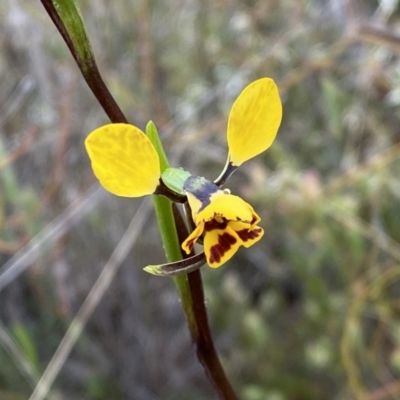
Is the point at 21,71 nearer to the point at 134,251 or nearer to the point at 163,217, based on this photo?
the point at 134,251

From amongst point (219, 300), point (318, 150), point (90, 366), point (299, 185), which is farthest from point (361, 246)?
point (90, 366)

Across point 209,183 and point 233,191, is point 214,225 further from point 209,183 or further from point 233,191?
point 233,191

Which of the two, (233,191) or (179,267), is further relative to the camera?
(233,191)

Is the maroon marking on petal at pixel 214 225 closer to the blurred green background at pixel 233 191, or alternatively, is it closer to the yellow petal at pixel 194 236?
the yellow petal at pixel 194 236

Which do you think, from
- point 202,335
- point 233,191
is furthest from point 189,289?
point 233,191

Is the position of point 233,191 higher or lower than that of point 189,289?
higher

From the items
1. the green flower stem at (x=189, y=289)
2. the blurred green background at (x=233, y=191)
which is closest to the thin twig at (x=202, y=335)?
the green flower stem at (x=189, y=289)
